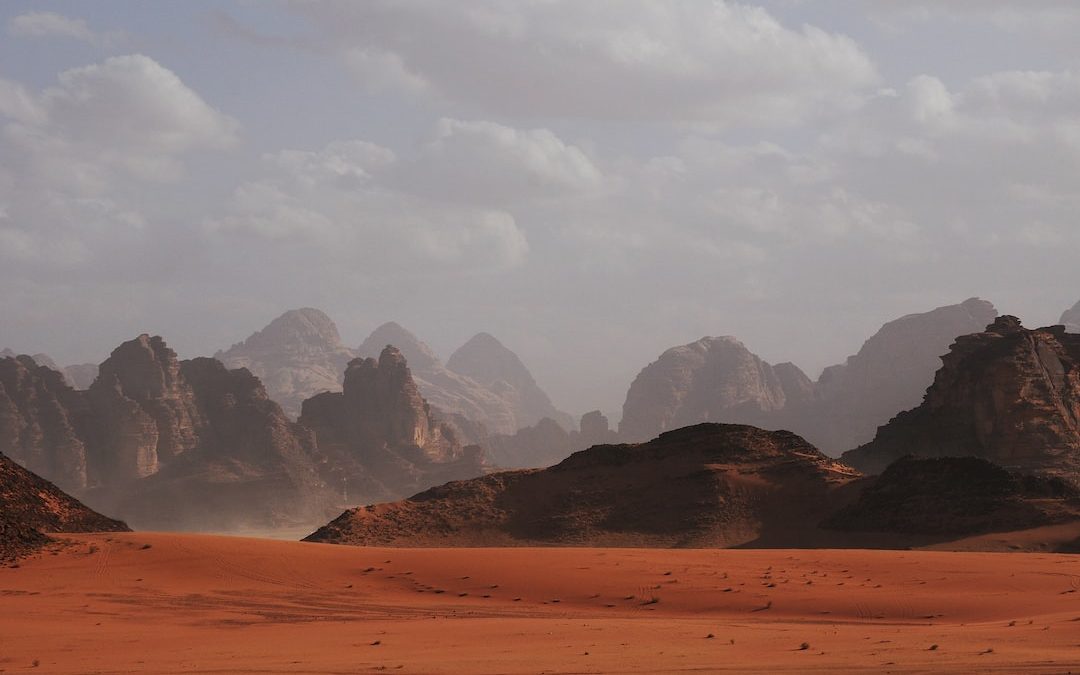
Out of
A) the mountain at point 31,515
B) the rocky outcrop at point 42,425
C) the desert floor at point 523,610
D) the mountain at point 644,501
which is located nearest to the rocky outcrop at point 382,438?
the rocky outcrop at point 42,425

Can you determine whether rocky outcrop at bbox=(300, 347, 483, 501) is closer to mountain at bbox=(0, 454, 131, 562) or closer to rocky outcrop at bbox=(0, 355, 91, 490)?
rocky outcrop at bbox=(0, 355, 91, 490)

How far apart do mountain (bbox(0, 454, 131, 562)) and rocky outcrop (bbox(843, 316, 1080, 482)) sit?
52025 mm

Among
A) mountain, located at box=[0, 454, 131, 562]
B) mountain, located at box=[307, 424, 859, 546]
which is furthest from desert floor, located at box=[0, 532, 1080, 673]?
mountain, located at box=[307, 424, 859, 546]

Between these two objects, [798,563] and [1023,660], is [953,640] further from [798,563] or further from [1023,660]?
[798,563]

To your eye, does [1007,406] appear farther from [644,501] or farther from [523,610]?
[523,610]

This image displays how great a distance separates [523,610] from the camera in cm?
2611

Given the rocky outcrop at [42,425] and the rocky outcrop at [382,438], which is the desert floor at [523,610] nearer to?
the rocky outcrop at [382,438]

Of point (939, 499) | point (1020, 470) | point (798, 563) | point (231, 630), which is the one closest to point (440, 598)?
point (231, 630)

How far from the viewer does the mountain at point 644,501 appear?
54250 millimetres

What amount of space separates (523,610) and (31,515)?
1916 centimetres

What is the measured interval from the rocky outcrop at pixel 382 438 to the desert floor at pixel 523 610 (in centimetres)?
11120

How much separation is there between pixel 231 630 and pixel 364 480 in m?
125

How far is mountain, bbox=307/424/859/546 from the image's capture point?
54250 millimetres

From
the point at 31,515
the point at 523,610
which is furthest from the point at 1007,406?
the point at 31,515
